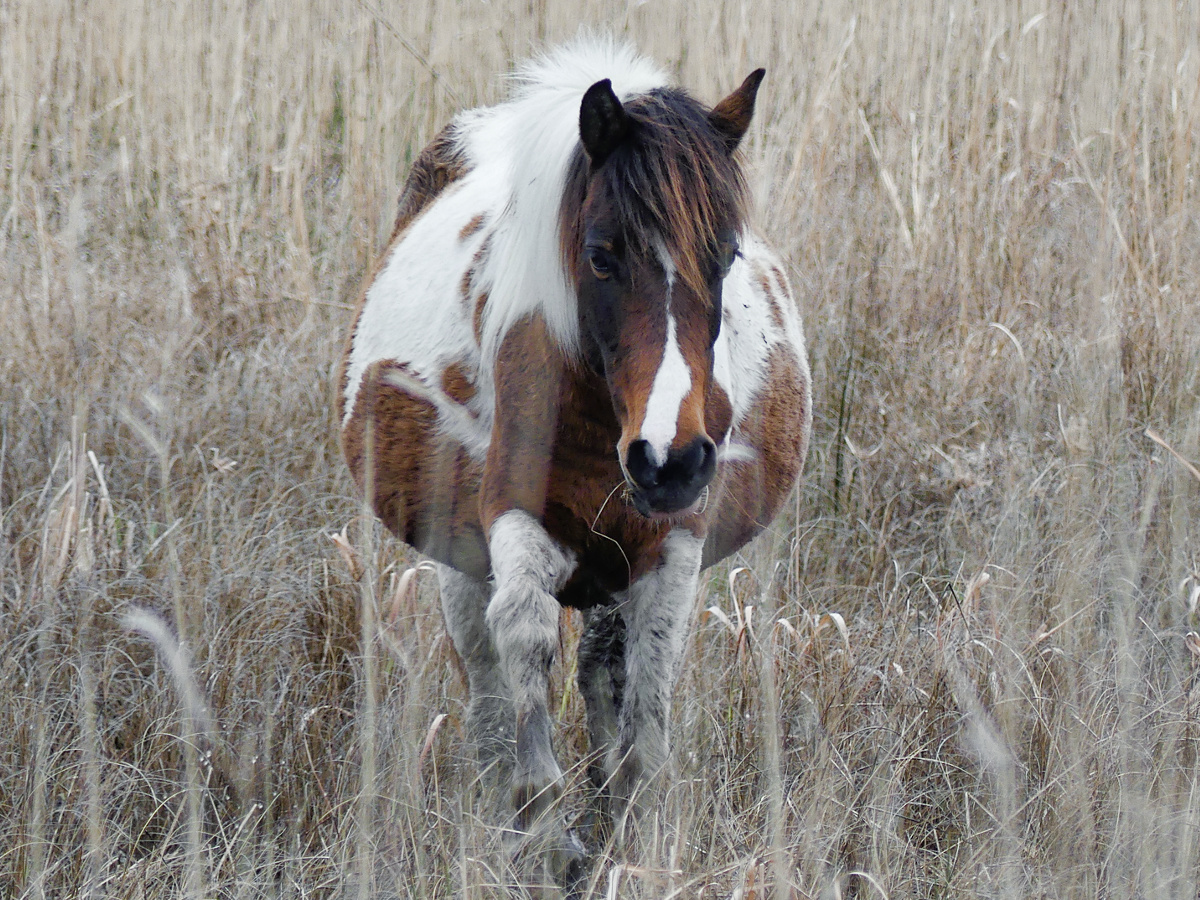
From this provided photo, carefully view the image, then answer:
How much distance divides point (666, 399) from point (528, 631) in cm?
50

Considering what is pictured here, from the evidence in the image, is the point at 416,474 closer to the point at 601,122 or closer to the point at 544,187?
the point at 544,187

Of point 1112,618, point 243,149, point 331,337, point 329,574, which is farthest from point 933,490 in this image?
point 243,149

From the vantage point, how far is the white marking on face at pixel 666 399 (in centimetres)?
165

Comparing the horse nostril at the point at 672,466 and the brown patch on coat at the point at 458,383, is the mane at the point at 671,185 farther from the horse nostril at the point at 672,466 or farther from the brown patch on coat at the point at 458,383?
the brown patch on coat at the point at 458,383

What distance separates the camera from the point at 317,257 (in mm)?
4355

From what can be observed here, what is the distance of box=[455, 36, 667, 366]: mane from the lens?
6.51 feet

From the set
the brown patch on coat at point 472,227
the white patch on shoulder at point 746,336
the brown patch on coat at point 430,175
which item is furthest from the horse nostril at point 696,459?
the brown patch on coat at point 430,175

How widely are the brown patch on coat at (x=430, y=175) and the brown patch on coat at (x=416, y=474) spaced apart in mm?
725

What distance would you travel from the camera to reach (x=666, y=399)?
168cm

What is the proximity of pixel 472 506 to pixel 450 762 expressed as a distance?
0.66m

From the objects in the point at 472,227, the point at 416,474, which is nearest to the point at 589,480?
the point at 416,474

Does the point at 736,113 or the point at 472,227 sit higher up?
the point at 736,113

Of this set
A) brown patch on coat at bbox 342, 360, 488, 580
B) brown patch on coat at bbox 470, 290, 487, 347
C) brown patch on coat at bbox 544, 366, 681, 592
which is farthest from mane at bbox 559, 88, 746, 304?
brown patch on coat at bbox 342, 360, 488, 580

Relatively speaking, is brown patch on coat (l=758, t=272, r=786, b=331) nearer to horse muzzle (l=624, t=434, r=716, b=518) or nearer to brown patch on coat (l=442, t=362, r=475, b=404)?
brown patch on coat (l=442, t=362, r=475, b=404)
